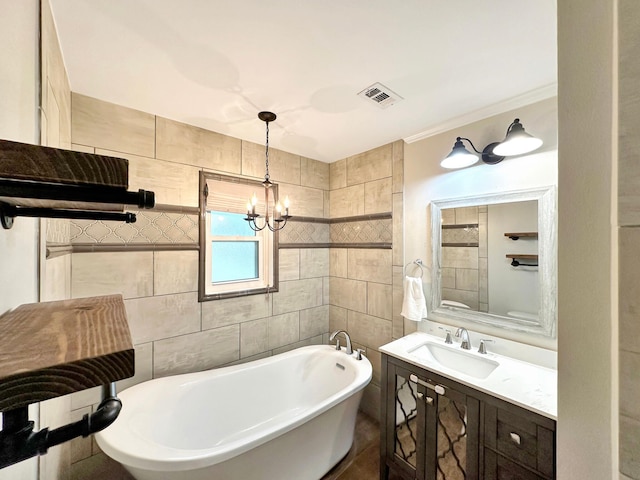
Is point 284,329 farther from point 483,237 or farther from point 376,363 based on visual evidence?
point 483,237

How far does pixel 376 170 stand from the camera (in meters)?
2.57

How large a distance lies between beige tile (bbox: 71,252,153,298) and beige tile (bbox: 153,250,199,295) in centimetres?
4

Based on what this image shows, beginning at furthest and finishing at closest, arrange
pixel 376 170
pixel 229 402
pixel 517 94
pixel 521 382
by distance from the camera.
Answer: pixel 376 170 < pixel 229 402 < pixel 517 94 < pixel 521 382

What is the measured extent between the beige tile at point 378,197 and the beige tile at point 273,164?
2.44ft

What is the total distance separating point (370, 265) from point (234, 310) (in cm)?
134

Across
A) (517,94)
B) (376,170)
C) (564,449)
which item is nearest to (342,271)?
(376,170)

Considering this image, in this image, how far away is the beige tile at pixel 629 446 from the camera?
1.58ft

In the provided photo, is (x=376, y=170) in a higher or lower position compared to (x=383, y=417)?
higher

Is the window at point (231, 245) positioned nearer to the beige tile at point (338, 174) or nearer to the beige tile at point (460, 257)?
the beige tile at point (338, 174)

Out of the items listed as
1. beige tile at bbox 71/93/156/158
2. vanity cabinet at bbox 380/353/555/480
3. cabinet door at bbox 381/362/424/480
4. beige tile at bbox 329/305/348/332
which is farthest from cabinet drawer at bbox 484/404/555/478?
beige tile at bbox 71/93/156/158

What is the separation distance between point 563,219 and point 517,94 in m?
1.50

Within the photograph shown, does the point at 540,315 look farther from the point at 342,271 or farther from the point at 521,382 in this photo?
the point at 342,271

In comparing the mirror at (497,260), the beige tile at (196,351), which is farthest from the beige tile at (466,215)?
the beige tile at (196,351)

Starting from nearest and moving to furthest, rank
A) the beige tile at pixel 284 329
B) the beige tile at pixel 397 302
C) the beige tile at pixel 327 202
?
the beige tile at pixel 397 302
the beige tile at pixel 284 329
the beige tile at pixel 327 202
